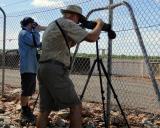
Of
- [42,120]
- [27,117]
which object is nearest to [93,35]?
[42,120]

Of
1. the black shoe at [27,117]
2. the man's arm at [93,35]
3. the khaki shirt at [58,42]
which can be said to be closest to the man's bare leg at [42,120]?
the khaki shirt at [58,42]

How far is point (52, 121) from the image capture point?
866cm

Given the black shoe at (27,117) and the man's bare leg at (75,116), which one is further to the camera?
the black shoe at (27,117)

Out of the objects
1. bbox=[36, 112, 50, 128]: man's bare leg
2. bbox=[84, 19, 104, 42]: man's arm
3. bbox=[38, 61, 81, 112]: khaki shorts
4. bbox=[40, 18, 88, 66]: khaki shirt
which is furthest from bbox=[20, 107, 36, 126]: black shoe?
bbox=[84, 19, 104, 42]: man's arm

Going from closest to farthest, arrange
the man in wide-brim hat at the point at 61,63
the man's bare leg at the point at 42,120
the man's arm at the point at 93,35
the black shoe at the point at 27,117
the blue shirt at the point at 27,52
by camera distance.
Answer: the man's arm at the point at 93,35 → the man in wide-brim hat at the point at 61,63 → the man's bare leg at the point at 42,120 → the black shoe at the point at 27,117 → the blue shirt at the point at 27,52

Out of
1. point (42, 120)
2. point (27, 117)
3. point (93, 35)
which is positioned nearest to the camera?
point (93, 35)

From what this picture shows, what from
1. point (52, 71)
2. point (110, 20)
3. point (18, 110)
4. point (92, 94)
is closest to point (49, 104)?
point (52, 71)

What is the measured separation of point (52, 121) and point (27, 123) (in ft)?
1.52

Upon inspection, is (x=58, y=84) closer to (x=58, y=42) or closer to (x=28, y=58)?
(x=58, y=42)

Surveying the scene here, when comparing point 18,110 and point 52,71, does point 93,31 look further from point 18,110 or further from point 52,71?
point 18,110

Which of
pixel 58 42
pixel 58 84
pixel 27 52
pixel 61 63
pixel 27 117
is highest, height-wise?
pixel 27 52

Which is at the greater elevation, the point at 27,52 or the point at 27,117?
the point at 27,52

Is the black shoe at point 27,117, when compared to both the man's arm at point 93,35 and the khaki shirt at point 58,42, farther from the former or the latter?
the man's arm at point 93,35

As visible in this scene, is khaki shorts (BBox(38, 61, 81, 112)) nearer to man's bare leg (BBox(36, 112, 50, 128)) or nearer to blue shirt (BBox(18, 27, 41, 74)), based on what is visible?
man's bare leg (BBox(36, 112, 50, 128))
